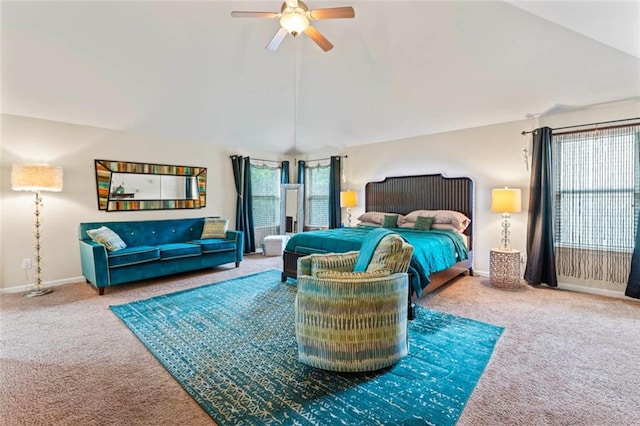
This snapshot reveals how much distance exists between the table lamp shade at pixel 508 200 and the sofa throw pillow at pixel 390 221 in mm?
1584

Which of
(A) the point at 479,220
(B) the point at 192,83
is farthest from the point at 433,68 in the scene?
(B) the point at 192,83

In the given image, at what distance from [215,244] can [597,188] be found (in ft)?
18.0

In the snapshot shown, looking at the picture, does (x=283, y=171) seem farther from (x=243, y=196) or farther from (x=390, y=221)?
(x=390, y=221)

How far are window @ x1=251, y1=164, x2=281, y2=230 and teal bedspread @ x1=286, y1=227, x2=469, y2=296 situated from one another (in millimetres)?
2742

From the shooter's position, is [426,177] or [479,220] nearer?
[479,220]

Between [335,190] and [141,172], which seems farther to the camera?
[335,190]

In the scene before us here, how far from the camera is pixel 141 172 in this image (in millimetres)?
4984

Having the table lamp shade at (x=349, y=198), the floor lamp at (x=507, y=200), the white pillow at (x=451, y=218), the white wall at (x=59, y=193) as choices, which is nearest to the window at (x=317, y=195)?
the table lamp shade at (x=349, y=198)

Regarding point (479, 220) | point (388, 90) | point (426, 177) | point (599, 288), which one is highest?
point (388, 90)

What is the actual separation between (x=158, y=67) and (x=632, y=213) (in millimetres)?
6070

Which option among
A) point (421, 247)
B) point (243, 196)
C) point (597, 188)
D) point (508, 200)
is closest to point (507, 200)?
point (508, 200)

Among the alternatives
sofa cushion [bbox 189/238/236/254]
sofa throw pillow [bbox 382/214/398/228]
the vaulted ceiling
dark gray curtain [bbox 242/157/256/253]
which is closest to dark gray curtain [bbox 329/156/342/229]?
sofa throw pillow [bbox 382/214/398/228]

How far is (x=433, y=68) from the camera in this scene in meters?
3.73

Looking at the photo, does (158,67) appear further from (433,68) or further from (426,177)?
(426,177)
